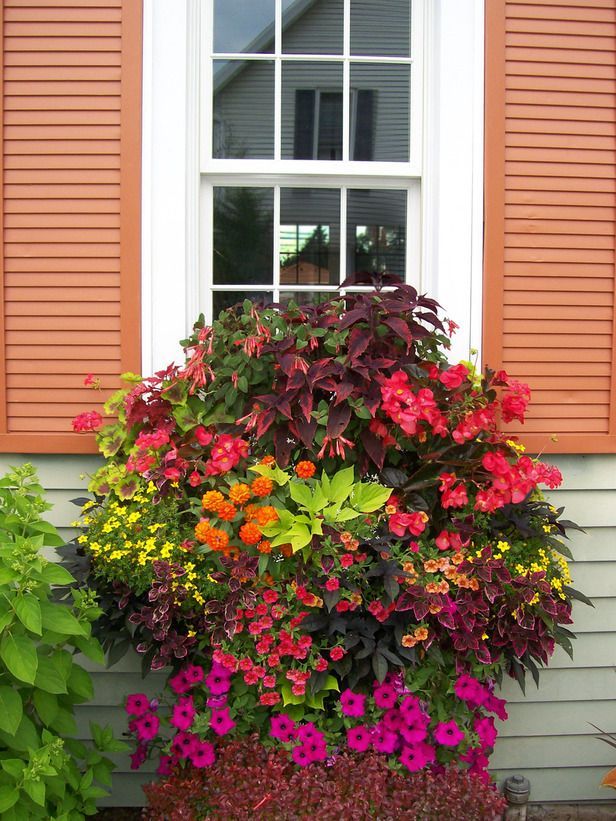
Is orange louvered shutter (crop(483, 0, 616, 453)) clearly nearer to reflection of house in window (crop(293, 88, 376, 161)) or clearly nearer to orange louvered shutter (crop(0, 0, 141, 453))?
reflection of house in window (crop(293, 88, 376, 161))

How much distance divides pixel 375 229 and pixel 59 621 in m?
1.79

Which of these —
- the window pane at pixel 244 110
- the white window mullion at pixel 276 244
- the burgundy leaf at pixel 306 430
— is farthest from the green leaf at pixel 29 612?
the window pane at pixel 244 110

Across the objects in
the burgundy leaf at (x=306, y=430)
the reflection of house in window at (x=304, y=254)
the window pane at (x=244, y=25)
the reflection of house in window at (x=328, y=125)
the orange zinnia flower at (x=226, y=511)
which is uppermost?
the window pane at (x=244, y=25)

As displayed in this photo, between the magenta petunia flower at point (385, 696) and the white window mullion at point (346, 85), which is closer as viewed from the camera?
the magenta petunia flower at point (385, 696)

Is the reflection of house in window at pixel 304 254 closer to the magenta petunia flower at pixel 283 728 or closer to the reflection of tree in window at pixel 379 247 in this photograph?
the reflection of tree in window at pixel 379 247

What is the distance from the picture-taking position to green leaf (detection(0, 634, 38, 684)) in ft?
5.74

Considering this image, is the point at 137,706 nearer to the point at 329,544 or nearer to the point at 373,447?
the point at 329,544

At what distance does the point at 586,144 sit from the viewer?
269 cm

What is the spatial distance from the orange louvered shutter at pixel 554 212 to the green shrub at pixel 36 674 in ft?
5.38

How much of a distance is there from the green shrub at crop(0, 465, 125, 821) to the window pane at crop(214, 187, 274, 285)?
3.74ft

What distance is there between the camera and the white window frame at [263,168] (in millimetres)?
2615

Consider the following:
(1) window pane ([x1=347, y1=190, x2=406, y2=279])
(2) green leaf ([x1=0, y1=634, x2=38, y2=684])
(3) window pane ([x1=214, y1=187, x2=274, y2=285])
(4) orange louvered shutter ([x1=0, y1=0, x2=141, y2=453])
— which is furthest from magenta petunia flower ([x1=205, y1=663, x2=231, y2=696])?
(1) window pane ([x1=347, y1=190, x2=406, y2=279])

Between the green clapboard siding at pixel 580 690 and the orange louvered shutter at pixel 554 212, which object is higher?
the orange louvered shutter at pixel 554 212

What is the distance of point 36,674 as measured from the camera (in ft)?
6.19
